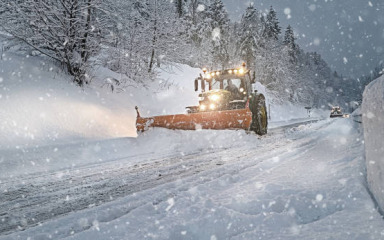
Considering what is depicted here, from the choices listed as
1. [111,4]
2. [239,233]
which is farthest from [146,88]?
[239,233]

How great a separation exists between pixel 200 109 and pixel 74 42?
5.53 m

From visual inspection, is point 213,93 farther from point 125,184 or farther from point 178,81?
point 178,81

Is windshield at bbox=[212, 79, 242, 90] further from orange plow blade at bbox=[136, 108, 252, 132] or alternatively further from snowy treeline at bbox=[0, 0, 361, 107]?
snowy treeline at bbox=[0, 0, 361, 107]

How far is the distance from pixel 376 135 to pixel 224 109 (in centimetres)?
741

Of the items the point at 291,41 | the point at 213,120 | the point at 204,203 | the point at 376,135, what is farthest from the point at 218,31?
the point at 376,135

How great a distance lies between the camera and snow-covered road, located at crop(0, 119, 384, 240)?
74.0 inches

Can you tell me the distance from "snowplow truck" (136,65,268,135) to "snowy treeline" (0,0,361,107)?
4.48 metres

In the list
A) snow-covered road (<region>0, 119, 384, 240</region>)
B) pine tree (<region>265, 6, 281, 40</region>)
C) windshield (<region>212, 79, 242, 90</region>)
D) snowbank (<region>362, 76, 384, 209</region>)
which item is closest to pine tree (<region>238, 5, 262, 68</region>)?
pine tree (<region>265, 6, 281, 40</region>)

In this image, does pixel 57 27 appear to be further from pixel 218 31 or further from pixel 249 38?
pixel 218 31

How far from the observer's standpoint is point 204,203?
2.41 m

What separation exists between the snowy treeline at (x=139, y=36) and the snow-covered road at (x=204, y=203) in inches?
304

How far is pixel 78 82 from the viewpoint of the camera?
11.2 m

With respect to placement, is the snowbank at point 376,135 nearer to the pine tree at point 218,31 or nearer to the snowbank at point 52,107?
the snowbank at point 52,107

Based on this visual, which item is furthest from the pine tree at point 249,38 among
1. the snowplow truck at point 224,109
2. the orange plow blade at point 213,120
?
the orange plow blade at point 213,120
